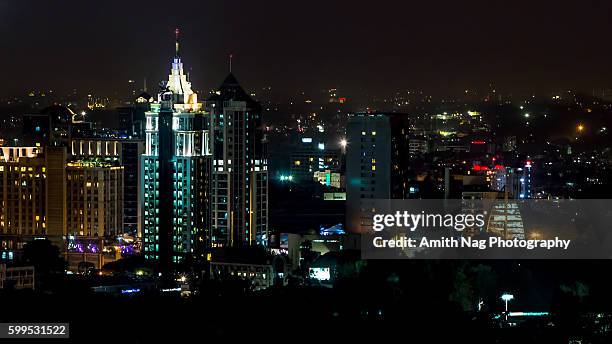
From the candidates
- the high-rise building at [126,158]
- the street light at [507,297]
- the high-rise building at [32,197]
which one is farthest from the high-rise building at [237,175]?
the street light at [507,297]

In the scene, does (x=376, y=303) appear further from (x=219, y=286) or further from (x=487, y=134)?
(x=487, y=134)

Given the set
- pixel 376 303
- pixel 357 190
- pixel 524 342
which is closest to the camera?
pixel 524 342

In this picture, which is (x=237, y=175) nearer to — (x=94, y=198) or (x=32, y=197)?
(x=94, y=198)

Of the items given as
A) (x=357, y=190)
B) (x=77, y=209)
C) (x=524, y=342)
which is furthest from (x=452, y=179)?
(x=524, y=342)

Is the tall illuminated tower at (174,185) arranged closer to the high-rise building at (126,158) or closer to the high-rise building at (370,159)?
the high-rise building at (126,158)

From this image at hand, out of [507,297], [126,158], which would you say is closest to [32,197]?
[126,158]

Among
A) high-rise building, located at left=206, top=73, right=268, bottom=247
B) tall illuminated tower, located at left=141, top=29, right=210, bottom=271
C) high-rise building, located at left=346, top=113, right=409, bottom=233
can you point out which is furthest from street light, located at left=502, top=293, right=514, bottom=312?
high-rise building, located at left=346, top=113, right=409, bottom=233
